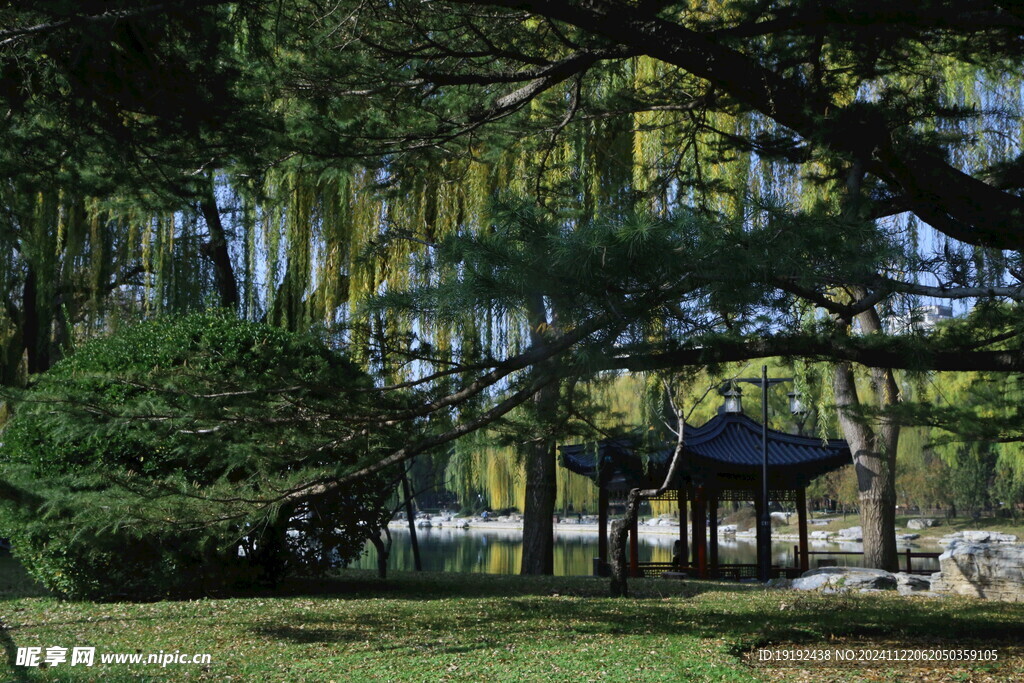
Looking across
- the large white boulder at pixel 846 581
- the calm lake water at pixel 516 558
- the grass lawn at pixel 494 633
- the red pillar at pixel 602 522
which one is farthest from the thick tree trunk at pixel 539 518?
the calm lake water at pixel 516 558

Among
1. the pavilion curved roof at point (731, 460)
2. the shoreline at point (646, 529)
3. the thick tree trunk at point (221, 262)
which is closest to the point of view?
the thick tree trunk at point (221, 262)

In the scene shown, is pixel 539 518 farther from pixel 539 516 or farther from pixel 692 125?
pixel 692 125

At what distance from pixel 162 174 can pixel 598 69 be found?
3426 mm

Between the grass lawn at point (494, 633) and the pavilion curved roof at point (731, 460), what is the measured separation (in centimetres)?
421

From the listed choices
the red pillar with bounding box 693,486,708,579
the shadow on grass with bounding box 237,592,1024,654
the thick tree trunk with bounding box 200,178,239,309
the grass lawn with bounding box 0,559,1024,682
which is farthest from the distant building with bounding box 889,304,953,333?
the thick tree trunk with bounding box 200,178,239,309

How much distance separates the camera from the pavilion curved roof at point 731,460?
1237cm

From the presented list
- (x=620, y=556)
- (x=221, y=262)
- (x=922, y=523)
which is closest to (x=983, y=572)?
(x=620, y=556)

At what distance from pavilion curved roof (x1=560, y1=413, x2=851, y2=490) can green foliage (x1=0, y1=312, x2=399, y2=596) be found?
17.1ft

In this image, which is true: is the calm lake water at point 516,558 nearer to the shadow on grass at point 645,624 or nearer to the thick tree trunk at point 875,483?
the thick tree trunk at point 875,483

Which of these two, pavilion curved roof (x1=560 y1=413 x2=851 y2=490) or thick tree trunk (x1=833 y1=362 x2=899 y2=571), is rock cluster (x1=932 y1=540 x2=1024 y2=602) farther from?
pavilion curved roof (x1=560 y1=413 x2=851 y2=490)

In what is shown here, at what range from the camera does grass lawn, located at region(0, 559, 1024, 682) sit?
431 centimetres

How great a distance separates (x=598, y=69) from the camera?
7324 millimetres

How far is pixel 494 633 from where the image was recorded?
17.7 feet

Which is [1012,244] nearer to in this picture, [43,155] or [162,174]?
[162,174]
